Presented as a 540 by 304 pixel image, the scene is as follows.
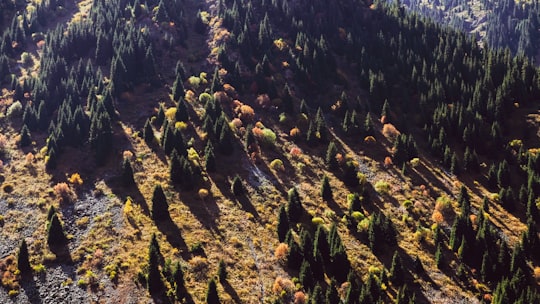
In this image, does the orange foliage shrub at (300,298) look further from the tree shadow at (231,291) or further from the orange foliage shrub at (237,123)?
the orange foliage shrub at (237,123)

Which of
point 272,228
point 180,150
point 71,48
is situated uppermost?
point 71,48

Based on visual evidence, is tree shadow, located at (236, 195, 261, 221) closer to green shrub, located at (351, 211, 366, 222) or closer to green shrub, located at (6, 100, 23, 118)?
green shrub, located at (351, 211, 366, 222)

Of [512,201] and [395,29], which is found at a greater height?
[395,29]

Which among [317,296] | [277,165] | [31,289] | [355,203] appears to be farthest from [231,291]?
[277,165]

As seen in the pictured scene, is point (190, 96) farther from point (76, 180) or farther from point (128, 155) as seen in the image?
point (76, 180)

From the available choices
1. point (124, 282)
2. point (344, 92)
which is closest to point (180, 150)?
point (124, 282)

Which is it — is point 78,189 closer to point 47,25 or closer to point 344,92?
point 344,92
